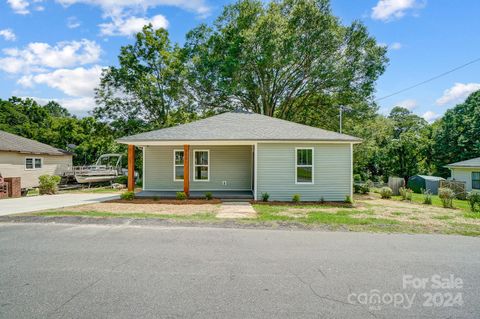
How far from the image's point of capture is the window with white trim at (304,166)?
12273mm

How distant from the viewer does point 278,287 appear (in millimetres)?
3682

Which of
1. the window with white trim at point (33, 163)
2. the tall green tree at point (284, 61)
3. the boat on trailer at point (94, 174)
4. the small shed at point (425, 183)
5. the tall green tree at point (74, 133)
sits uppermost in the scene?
the tall green tree at point (284, 61)

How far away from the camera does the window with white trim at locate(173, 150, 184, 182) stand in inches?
579

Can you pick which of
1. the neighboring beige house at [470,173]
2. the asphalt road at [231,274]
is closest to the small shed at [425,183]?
the neighboring beige house at [470,173]

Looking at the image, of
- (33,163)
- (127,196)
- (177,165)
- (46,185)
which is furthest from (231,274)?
(33,163)

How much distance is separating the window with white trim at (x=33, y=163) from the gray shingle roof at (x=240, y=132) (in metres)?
11.9

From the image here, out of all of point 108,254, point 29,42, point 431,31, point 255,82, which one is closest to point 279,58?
point 255,82

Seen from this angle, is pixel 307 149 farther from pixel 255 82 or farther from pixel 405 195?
pixel 255 82

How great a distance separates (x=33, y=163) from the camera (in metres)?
19.4

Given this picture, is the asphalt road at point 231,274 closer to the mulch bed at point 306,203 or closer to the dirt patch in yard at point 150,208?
the dirt patch in yard at point 150,208

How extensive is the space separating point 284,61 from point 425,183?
1873 cm

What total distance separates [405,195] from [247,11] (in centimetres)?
1743

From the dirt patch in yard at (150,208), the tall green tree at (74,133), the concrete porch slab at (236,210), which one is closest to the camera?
the concrete porch slab at (236,210)

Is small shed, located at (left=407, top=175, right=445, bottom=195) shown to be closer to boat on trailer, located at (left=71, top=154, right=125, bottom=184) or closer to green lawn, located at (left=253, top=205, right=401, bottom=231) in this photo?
green lawn, located at (left=253, top=205, right=401, bottom=231)
